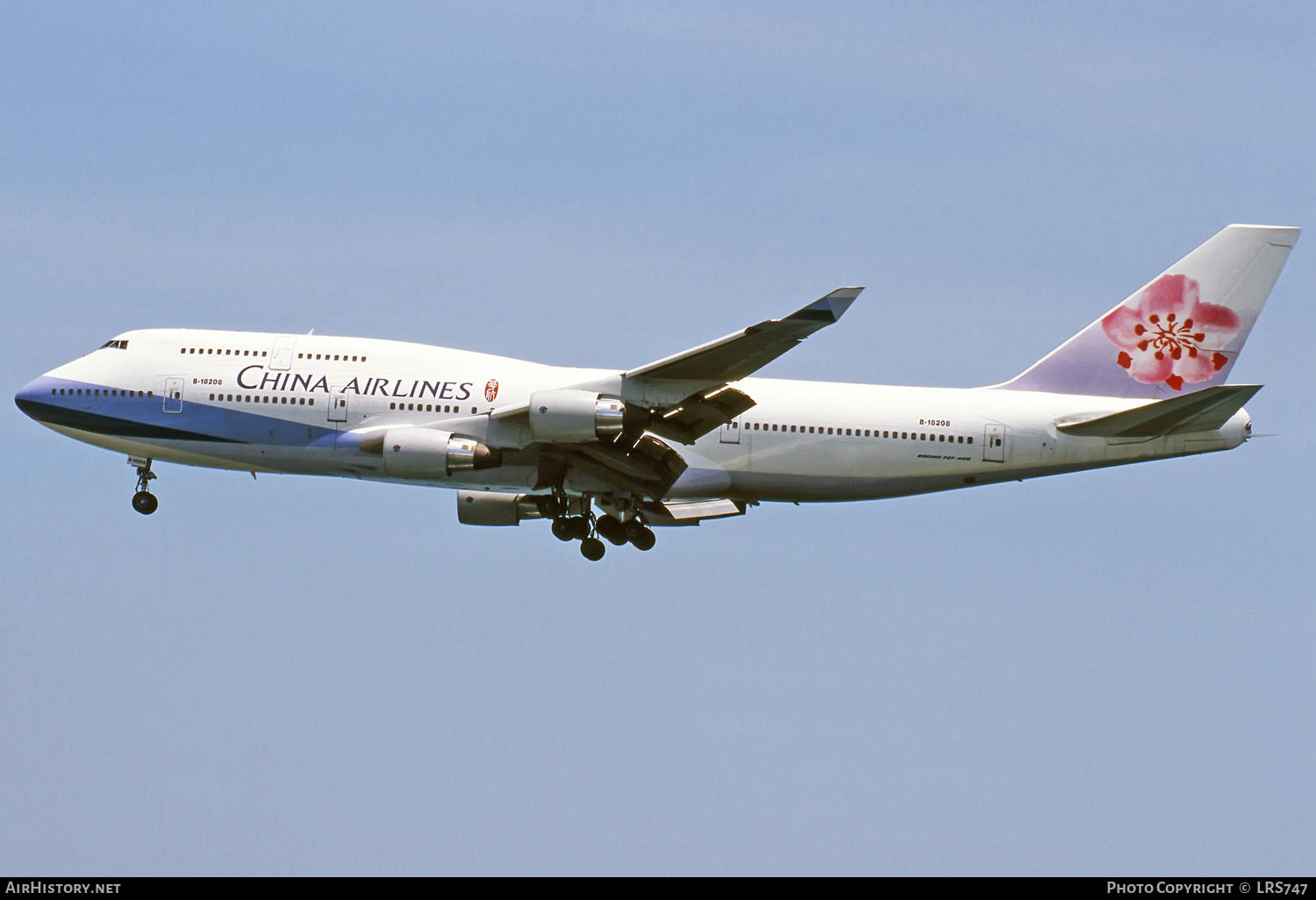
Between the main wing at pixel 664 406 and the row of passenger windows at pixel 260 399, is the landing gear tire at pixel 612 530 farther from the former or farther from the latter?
the row of passenger windows at pixel 260 399

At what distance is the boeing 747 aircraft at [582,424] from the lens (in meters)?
38.7

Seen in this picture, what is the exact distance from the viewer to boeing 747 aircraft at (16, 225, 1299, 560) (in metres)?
38.7

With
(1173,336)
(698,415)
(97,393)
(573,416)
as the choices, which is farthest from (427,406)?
(1173,336)

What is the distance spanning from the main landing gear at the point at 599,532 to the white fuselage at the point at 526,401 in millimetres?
1359

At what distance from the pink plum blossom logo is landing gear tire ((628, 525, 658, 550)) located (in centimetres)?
1227

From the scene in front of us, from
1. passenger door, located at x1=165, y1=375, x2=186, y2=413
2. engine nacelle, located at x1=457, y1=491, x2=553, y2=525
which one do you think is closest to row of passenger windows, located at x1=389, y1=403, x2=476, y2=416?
engine nacelle, located at x1=457, y1=491, x2=553, y2=525

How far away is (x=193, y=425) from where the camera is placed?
133ft

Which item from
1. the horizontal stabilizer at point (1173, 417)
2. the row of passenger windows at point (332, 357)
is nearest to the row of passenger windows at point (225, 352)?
the row of passenger windows at point (332, 357)

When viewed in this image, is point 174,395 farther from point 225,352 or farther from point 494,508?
point 494,508

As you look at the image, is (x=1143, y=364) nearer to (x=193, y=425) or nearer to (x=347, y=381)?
(x=347, y=381)

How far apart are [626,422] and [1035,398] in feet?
32.7

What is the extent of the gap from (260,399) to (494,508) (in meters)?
7.03

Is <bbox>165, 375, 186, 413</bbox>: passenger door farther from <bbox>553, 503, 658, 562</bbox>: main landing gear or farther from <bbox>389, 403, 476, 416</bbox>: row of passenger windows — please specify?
<bbox>553, 503, 658, 562</bbox>: main landing gear
